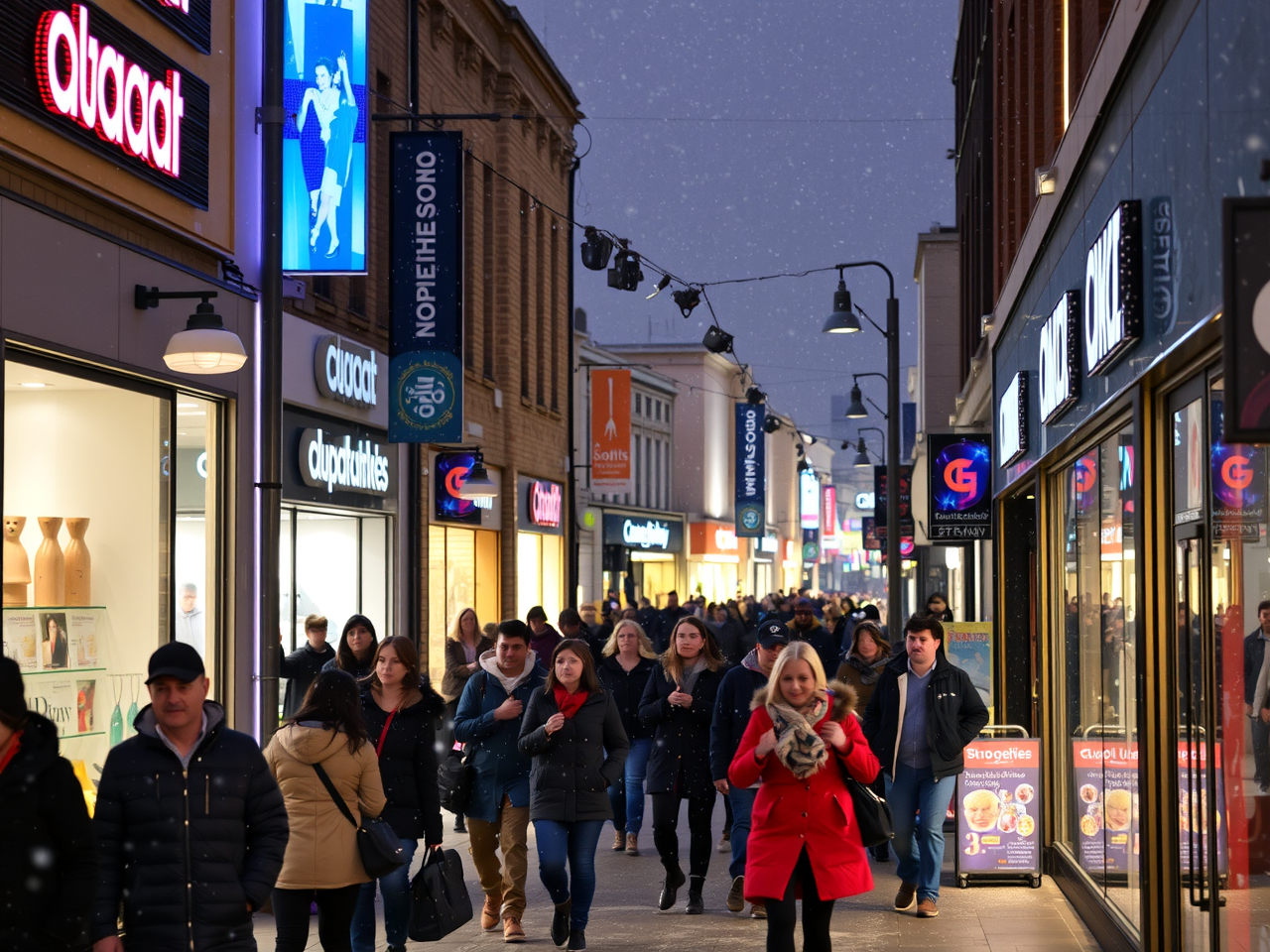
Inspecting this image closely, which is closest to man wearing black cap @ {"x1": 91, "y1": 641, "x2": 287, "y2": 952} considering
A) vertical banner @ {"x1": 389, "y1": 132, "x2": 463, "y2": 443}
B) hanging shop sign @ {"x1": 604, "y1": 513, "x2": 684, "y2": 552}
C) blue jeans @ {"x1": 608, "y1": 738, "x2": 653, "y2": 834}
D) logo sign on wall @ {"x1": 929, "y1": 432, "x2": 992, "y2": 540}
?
blue jeans @ {"x1": 608, "y1": 738, "x2": 653, "y2": 834}

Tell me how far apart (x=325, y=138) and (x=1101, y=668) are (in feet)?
27.5

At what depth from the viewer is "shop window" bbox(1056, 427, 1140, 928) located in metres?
8.42

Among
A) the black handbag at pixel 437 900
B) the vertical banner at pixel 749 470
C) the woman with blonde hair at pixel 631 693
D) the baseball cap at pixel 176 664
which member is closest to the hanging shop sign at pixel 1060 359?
the woman with blonde hair at pixel 631 693

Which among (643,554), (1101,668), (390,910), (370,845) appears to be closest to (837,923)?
(1101,668)

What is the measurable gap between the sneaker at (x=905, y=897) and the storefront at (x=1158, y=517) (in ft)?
3.43

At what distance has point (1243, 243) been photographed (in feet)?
12.8

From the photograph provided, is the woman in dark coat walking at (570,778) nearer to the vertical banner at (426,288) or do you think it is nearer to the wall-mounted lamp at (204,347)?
the wall-mounted lamp at (204,347)

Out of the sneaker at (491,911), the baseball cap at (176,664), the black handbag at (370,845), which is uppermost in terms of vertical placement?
the baseball cap at (176,664)

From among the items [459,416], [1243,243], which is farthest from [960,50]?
[1243,243]

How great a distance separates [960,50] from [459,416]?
16.7 meters

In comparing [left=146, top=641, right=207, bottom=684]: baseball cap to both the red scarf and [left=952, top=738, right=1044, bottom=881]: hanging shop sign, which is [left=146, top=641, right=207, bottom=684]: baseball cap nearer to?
the red scarf

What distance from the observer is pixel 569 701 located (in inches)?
371

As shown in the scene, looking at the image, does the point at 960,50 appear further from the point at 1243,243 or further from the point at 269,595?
the point at 1243,243

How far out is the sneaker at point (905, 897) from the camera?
1053 centimetres
